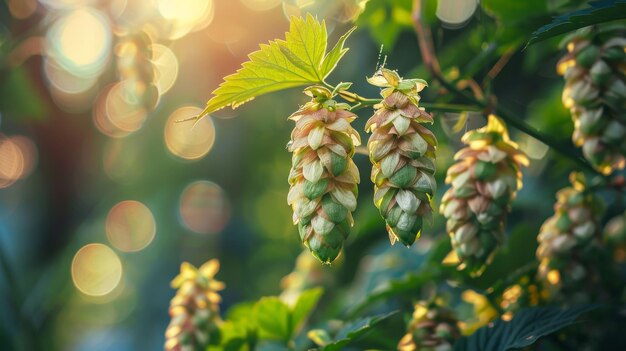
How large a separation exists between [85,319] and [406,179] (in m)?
3.61

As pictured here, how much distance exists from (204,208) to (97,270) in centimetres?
100

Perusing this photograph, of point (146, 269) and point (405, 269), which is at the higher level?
point (146, 269)

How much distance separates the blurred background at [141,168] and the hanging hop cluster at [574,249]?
114cm

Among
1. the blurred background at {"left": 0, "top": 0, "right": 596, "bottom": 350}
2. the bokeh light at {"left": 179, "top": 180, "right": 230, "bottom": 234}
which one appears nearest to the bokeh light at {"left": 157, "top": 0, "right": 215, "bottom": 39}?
the blurred background at {"left": 0, "top": 0, "right": 596, "bottom": 350}

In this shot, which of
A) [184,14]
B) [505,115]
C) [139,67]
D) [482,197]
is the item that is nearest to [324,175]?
[482,197]

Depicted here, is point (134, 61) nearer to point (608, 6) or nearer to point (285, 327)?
point (285, 327)

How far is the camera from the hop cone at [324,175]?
986 millimetres

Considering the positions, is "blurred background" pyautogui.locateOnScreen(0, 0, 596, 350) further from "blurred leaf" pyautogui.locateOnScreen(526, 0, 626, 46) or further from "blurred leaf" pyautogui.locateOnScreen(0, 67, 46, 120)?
"blurred leaf" pyautogui.locateOnScreen(526, 0, 626, 46)

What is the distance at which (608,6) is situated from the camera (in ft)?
3.29

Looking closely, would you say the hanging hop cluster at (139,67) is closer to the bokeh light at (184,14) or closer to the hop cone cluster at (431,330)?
the bokeh light at (184,14)

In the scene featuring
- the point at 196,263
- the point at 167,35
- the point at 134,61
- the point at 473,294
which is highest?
the point at 167,35

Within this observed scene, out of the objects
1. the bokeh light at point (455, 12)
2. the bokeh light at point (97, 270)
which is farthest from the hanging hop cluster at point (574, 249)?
the bokeh light at point (97, 270)

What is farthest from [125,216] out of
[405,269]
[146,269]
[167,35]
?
[405,269]

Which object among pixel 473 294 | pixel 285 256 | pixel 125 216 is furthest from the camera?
pixel 125 216
